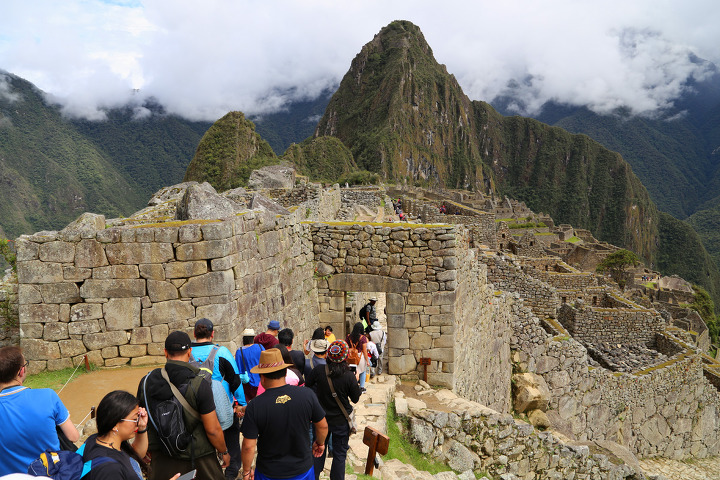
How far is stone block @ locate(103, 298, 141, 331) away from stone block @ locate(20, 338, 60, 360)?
602mm

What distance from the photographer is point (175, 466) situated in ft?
10.2

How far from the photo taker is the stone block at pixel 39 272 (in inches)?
179

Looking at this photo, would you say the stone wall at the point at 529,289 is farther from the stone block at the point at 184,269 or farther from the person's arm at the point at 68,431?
the person's arm at the point at 68,431

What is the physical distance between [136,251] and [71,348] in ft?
4.33

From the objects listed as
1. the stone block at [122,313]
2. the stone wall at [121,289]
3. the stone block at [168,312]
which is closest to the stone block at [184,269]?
the stone wall at [121,289]

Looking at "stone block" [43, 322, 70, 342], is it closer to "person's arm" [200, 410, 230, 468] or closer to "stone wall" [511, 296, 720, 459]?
"person's arm" [200, 410, 230, 468]

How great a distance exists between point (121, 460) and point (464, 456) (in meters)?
5.21

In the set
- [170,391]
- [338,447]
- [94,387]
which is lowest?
[338,447]

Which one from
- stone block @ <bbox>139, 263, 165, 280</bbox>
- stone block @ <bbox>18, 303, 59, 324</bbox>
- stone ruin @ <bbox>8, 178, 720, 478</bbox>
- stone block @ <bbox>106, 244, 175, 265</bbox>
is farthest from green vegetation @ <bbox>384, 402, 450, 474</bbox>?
stone block @ <bbox>18, 303, 59, 324</bbox>

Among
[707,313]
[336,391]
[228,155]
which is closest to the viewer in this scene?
[336,391]

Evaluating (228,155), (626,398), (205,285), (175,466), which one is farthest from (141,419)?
(228,155)

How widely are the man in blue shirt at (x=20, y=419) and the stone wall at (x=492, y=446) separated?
4.60m

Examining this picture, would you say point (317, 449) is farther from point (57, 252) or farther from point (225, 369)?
point (57, 252)

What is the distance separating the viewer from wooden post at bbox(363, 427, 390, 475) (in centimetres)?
434
